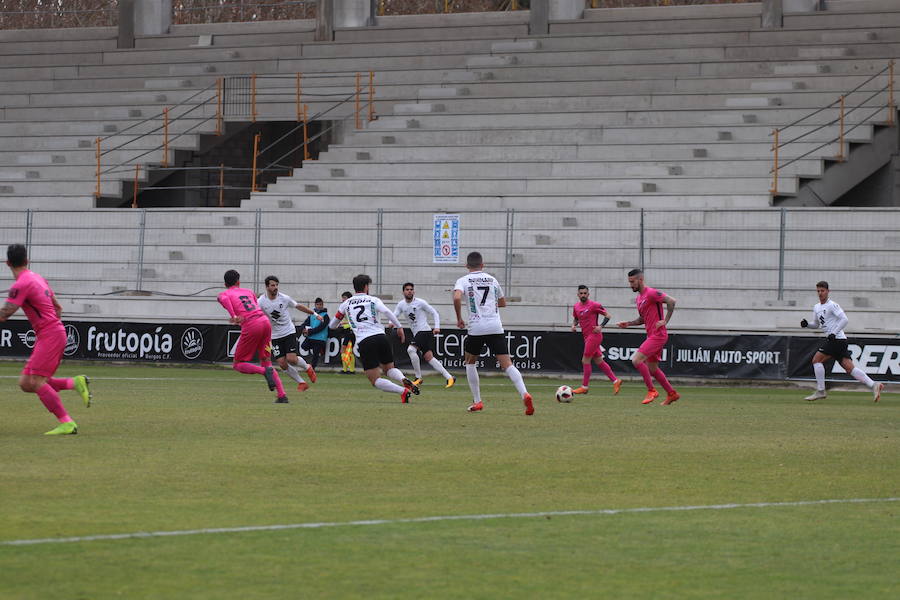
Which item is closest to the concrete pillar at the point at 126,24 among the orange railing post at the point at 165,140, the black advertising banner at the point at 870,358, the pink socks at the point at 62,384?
the orange railing post at the point at 165,140

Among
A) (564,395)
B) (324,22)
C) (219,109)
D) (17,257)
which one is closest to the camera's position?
(17,257)

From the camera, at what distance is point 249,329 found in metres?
20.5

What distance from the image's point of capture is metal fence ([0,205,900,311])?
1205 inches

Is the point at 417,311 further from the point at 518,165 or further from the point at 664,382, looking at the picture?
the point at 518,165

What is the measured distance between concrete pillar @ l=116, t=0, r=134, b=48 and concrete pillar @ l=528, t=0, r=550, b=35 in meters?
13.5

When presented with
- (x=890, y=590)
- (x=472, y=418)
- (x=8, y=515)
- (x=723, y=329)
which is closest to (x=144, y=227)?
A: (x=723, y=329)

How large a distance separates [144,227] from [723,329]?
14780 mm

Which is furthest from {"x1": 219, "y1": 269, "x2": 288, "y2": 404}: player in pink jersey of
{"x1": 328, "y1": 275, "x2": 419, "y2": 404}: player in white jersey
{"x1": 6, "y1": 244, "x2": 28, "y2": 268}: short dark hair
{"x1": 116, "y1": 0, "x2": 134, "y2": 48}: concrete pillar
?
{"x1": 116, "y1": 0, "x2": 134, "y2": 48}: concrete pillar

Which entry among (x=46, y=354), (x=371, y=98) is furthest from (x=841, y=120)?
(x=46, y=354)

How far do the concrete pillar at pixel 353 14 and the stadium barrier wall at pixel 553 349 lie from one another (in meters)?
14.8

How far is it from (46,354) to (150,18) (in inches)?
1349

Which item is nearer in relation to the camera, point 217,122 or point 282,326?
point 282,326

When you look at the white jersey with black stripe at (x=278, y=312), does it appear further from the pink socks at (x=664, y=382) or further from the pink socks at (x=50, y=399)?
the pink socks at (x=50, y=399)

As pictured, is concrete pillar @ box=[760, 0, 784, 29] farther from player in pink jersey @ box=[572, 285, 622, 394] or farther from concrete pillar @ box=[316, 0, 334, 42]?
player in pink jersey @ box=[572, 285, 622, 394]
